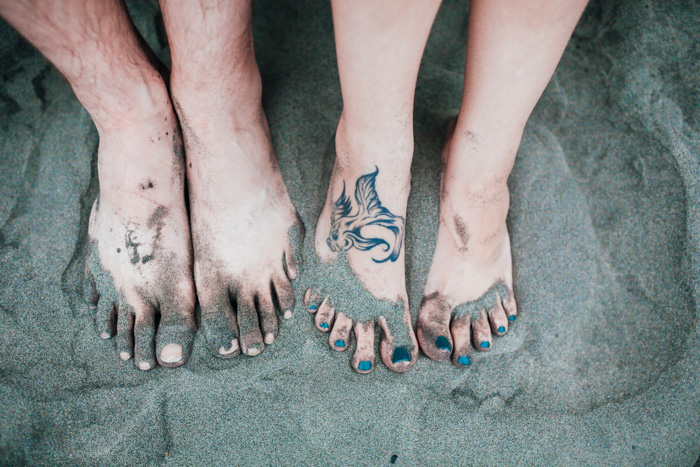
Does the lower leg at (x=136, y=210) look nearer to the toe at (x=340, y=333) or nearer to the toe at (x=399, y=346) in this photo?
the toe at (x=340, y=333)

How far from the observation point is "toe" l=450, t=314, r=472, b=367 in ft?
3.53

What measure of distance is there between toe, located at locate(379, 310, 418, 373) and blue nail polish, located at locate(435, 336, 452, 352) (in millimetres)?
50

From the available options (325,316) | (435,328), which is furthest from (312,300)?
(435,328)

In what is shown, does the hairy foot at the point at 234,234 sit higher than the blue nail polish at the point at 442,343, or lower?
higher

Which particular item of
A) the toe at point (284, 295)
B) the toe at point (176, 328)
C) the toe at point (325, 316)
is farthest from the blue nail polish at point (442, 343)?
the toe at point (176, 328)

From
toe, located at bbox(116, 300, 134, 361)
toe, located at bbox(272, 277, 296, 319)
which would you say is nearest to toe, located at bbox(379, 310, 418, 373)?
toe, located at bbox(272, 277, 296, 319)

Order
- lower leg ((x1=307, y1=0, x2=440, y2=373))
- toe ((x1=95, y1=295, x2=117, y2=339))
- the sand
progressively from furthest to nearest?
toe ((x1=95, y1=295, x2=117, y2=339)) → the sand → lower leg ((x1=307, y1=0, x2=440, y2=373))

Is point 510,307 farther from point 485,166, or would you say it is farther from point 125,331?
point 125,331

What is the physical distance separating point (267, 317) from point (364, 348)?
24cm

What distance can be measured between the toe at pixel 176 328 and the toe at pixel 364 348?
1.25 feet

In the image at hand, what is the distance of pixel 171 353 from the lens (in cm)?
104

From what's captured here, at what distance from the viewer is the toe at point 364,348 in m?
1.05

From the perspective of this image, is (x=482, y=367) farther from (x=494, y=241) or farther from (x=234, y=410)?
(x=234, y=410)

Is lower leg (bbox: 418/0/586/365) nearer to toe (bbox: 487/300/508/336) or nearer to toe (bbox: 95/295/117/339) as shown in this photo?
toe (bbox: 487/300/508/336)
